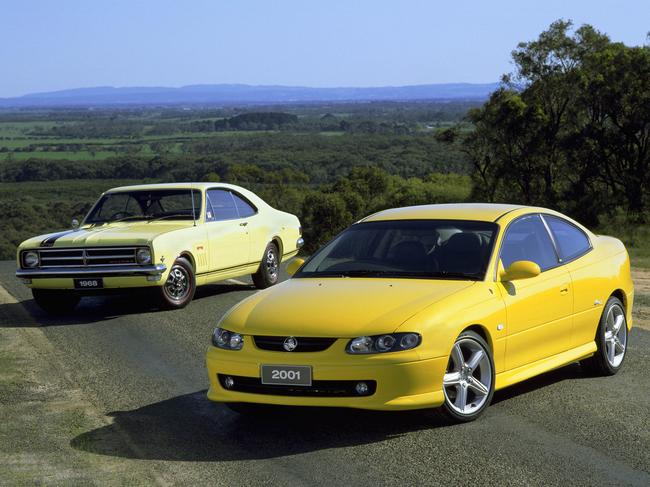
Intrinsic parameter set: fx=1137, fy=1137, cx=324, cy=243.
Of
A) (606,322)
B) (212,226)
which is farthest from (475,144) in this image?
(606,322)

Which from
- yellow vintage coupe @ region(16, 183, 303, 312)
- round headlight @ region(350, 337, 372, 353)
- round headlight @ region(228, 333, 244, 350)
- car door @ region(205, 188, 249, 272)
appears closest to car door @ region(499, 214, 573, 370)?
round headlight @ region(350, 337, 372, 353)

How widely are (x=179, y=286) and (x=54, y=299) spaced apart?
59.7 inches

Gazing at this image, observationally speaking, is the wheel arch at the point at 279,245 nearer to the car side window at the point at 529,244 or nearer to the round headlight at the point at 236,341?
the car side window at the point at 529,244

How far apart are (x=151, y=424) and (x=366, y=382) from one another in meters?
1.61

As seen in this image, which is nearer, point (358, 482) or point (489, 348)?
point (358, 482)

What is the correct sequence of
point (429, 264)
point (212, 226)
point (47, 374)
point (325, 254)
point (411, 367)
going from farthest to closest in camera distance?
1. point (212, 226)
2. point (47, 374)
3. point (325, 254)
4. point (429, 264)
5. point (411, 367)

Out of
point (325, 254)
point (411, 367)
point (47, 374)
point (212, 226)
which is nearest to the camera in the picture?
point (411, 367)

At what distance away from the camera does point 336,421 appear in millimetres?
7324

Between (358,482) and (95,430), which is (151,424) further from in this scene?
(358,482)

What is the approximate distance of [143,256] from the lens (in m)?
12.9

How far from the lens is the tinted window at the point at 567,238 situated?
854 centimetres

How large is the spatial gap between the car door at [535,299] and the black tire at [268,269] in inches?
275

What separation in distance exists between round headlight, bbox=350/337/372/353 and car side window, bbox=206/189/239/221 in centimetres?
765

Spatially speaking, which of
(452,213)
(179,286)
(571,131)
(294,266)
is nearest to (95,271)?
(179,286)
